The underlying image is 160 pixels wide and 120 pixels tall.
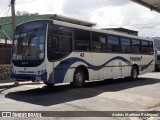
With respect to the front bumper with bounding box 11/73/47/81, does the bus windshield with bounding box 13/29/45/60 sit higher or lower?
higher

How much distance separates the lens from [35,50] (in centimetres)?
1363

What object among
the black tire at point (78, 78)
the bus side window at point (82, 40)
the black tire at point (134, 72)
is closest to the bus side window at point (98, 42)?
the bus side window at point (82, 40)

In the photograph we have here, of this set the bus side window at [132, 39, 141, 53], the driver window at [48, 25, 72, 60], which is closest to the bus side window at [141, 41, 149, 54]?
the bus side window at [132, 39, 141, 53]

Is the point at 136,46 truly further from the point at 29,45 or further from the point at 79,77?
the point at 29,45

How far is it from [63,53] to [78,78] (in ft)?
5.91

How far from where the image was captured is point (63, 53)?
14.2m

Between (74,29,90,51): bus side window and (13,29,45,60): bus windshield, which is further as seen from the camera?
(74,29,90,51): bus side window

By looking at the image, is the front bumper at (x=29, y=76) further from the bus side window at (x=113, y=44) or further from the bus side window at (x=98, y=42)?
the bus side window at (x=113, y=44)

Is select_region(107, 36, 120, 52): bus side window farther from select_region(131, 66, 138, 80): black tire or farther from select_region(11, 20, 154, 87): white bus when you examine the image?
select_region(131, 66, 138, 80): black tire

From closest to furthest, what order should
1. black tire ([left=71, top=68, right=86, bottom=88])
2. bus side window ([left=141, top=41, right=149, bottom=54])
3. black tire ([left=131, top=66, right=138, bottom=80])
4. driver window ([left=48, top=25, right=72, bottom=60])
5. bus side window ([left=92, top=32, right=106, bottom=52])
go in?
driver window ([left=48, top=25, right=72, bottom=60])
black tire ([left=71, top=68, right=86, bottom=88])
bus side window ([left=92, top=32, right=106, bottom=52])
black tire ([left=131, top=66, right=138, bottom=80])
bus side window ([left=141, top=41, right=149, bottom=54])

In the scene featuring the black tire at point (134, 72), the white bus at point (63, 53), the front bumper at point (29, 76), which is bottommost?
the black tire at point (134, 72)

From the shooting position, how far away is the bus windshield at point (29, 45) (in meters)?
13.5

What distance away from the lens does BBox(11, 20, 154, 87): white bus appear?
Answer: 1344 cm

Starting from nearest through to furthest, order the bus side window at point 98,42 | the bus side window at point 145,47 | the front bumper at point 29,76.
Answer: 1. the front bumper at point 29,76
2. the bus side window at point 98,42
3. the bus side window at point 145,47
